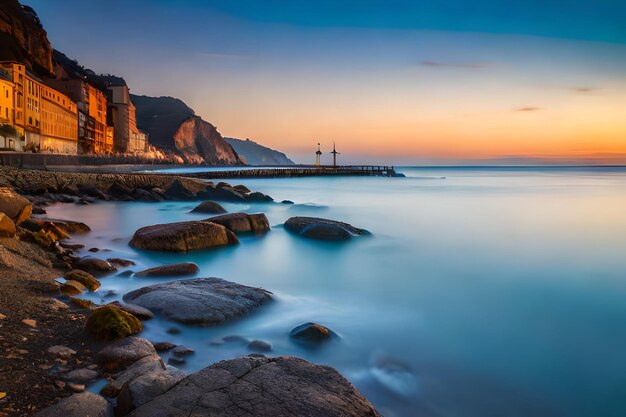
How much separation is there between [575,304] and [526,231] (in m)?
10.5

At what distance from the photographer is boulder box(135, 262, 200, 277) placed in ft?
26.0

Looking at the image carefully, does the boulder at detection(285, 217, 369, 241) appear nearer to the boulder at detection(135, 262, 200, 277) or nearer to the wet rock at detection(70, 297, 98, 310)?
the boulder at detection(135, 262, 200, 277)

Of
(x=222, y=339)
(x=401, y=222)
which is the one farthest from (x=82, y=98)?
(x=222, y=339)

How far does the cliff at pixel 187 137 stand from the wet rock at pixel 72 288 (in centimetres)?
12951

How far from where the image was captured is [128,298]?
651 centimetres

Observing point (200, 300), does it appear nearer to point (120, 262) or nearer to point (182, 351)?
point (182, 351)

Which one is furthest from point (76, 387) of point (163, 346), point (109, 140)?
point (109, 140)

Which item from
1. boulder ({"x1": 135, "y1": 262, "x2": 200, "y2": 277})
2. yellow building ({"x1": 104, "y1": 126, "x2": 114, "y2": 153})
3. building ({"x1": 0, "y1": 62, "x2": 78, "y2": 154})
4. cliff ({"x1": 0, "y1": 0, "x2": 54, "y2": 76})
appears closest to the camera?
boulder ({"x1": 135, "y1": 262, "x2": 200, "y2": 277})

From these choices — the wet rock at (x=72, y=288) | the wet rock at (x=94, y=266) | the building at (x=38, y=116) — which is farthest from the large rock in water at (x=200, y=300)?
the building at (x=38, y=116)

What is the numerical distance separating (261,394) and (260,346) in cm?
231

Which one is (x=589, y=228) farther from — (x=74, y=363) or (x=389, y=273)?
(x=74, y=363)

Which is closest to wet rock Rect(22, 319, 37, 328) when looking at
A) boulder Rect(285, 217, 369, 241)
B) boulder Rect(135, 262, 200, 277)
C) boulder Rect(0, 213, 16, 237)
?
boulder Rect(135, 262, 200, 277)

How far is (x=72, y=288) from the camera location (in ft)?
20.5

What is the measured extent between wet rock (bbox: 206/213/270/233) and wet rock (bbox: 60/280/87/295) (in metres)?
6.24
